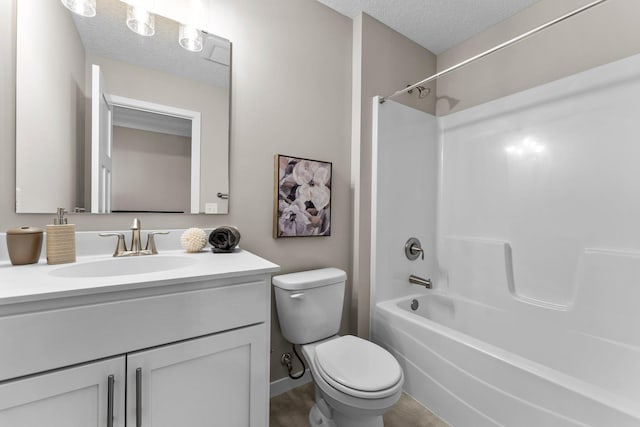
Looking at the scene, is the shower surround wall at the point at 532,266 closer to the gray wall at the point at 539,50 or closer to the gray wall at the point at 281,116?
the gray wall at the point at 539,50

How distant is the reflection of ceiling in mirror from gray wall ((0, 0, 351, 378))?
10 centimetres

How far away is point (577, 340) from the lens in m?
1.50

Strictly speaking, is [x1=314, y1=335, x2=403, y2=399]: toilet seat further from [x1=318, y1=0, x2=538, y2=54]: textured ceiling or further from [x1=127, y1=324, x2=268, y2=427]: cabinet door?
[x1=318, y1=0, x2=538, y2=54]: textured ceiling

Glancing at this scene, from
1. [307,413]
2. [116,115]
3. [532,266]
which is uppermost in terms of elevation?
[116,115]

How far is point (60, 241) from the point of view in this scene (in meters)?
1.02

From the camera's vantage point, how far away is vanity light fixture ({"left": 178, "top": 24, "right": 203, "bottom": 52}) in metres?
1.37

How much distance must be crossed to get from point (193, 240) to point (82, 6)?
109 cm

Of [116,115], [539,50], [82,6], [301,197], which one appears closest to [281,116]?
[301,197]

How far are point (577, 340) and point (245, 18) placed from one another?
252 cm

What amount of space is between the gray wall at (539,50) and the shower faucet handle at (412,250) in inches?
44.9

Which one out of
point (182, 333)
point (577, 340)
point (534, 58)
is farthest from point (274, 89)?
point (577, 340)

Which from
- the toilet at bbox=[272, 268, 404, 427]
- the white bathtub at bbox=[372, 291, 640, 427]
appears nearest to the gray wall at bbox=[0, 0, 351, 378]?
the toilet at bbox=[272, 268, 404, 427]

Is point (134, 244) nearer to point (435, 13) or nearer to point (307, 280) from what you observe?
point (307, 280)

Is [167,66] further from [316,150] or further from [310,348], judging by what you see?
[310,348]
